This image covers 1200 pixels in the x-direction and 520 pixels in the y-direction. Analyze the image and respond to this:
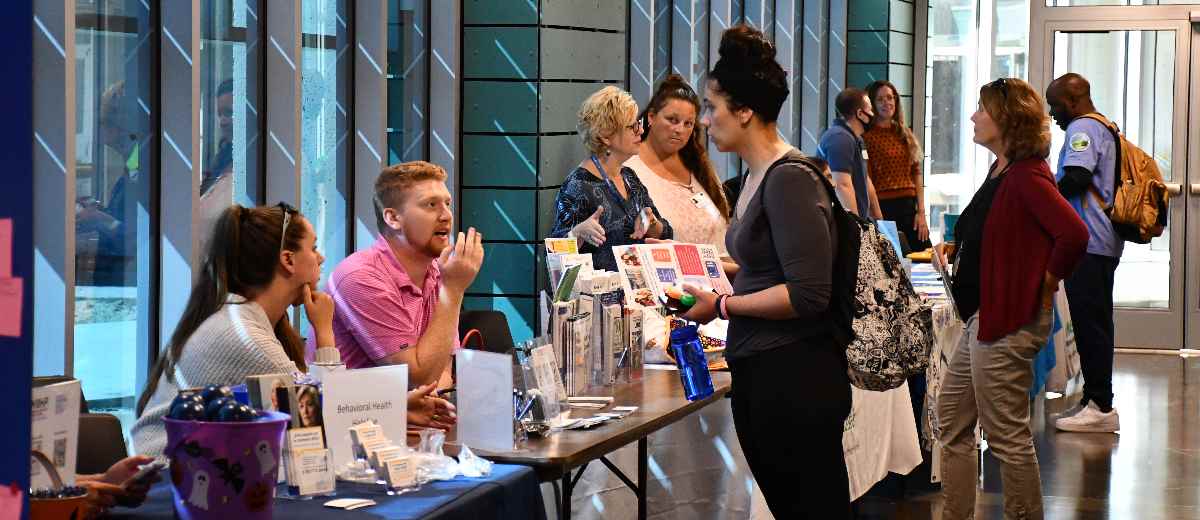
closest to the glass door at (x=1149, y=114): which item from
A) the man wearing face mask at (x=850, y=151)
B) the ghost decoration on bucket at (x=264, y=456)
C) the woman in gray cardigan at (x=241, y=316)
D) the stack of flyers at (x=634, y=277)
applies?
the man wearing face mask at (x=850, y=151)

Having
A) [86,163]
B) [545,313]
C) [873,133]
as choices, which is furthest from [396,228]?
[873,133]

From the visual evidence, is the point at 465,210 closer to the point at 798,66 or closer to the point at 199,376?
the point at 199,376

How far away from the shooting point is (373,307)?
3488mm

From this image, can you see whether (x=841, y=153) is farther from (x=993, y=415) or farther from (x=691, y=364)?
(x=691, y=364)

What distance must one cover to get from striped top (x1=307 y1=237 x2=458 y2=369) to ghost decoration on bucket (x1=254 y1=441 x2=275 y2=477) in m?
1.31

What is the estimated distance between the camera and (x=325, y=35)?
192 inches

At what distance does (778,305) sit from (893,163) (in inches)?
252

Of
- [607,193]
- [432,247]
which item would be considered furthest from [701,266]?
[432,247]

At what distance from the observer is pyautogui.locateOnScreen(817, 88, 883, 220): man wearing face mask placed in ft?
25.9

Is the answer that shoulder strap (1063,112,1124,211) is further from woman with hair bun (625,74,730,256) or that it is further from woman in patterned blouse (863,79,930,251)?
woman with hair bun (625,74,730,256)

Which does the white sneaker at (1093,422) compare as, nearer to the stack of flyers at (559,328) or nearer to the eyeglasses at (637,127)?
the eyeglasses at (637,127)

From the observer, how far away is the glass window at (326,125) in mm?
4785

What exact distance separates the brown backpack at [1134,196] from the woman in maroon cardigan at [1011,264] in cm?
300

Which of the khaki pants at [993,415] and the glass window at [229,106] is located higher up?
the glass window at [229,106]
